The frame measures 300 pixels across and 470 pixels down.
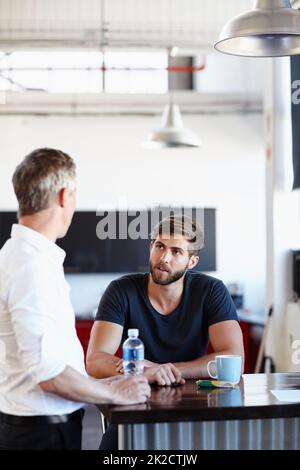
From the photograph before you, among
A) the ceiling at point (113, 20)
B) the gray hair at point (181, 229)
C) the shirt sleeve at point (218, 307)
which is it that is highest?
the ceiling at point (113, 20)

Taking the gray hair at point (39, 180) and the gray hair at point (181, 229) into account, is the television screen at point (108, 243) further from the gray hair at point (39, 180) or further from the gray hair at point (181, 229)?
the gray hair at point (39, 180)

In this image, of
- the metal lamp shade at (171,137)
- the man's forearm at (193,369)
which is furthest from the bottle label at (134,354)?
the metal lamp shade at (171,137)

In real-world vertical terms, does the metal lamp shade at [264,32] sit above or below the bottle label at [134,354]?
above

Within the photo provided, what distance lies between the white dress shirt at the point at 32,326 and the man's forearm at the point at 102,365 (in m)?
0.70

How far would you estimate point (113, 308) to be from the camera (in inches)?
116

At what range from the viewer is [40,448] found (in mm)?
1968

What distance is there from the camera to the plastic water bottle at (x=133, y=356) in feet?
8.23

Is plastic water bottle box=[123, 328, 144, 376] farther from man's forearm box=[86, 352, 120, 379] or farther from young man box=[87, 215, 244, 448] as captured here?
young man box=[87, 215, 244, 448]

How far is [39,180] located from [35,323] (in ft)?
1.20

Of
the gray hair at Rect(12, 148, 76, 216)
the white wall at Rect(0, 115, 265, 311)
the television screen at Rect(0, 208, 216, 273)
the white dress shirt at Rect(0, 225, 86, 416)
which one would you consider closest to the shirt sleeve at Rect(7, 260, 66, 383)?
the white dress shirt at Rect(0, 225, 86, 416)

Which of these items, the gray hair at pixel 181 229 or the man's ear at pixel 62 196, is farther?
the gray hair at pixel 181 229

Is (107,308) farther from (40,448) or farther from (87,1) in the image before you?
(87,1)

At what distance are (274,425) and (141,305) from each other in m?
0.85

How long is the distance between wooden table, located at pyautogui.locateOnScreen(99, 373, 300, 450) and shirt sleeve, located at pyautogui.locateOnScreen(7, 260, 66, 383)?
0.26 m
